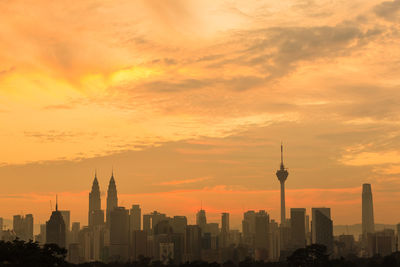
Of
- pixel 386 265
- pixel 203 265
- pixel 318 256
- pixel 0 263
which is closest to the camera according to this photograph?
pixel 0 263

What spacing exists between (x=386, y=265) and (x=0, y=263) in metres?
127

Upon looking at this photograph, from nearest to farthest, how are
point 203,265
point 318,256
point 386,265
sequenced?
1. point 203,265
2. point 318,256
3. point 386,265

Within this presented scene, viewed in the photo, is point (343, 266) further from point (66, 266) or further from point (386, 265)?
point (66, 266)

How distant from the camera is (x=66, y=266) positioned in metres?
85.6

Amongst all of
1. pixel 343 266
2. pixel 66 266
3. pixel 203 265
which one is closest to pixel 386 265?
pixel 343 266

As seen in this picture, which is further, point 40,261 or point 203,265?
point 203,265

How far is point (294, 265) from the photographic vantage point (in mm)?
164250

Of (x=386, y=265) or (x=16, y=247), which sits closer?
(x=16, y=247)

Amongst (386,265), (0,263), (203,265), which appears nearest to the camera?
(0,263)

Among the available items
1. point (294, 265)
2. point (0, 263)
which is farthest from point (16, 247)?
point (294, 265)

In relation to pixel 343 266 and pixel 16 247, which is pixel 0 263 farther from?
pixel 343 266

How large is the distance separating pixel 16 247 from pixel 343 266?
10099cm

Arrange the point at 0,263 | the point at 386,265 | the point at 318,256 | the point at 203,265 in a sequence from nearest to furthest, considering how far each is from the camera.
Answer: the point at 0,263
the point at 203,265
the point at 318,256
the point at 386,265

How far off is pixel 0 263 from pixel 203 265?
73.5 metres
